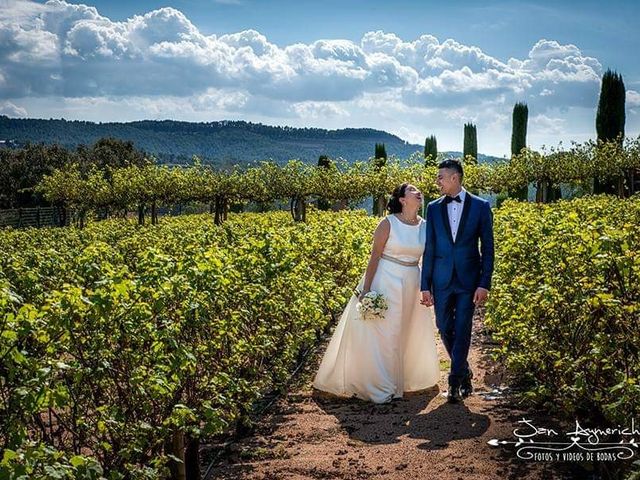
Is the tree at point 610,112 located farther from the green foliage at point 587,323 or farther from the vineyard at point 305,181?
the green foliage at point 587,323

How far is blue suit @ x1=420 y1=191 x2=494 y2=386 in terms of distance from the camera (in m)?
6.50

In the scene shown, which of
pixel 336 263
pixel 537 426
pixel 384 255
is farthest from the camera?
pixel 336 263

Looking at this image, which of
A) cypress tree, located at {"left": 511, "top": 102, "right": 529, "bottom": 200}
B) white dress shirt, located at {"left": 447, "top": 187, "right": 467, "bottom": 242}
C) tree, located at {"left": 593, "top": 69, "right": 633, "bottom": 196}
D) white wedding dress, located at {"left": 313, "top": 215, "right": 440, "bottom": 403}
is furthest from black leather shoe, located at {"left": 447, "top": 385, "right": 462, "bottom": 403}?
cypress tree, located at {"left": 511, "top": 102, "right": 529, "bottom": 200}

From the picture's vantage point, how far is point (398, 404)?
6.80 meters

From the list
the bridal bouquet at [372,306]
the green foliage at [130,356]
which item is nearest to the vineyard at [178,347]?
the green foliage at [130,356]

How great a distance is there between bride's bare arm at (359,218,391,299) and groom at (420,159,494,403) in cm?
51

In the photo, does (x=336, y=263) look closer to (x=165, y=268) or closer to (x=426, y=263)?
(x=426, y=263)

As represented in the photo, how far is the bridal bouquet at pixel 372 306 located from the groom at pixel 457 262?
45 centimetres

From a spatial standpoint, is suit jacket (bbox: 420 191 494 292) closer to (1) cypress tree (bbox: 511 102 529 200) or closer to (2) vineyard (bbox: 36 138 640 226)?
(2) vineyard (bbox: 36 138 640 226)

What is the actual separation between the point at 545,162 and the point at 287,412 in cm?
3673

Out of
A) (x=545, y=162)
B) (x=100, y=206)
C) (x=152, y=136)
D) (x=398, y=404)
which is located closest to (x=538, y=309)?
(x=398, y=404)
